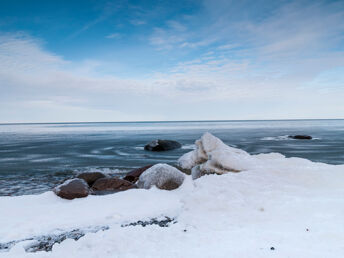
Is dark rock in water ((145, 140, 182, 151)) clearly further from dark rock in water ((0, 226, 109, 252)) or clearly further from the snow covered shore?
dark rock in water ((0, 226, 109, 252))

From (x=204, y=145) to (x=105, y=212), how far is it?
7.12m

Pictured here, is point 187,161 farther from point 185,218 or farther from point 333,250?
point 333,250

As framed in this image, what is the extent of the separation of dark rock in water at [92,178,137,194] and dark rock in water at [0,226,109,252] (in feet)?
11.8

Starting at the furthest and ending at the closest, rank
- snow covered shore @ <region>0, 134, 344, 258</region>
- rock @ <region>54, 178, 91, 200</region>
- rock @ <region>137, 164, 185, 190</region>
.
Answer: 1. rock @ <region>137, 164, 185, 190</region>
2. rock @ <region>54, 178, 91, 200</region>
3. snow covered shore @ <region>0, 134, 344, 258</region>

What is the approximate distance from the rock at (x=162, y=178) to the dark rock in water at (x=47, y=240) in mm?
3306

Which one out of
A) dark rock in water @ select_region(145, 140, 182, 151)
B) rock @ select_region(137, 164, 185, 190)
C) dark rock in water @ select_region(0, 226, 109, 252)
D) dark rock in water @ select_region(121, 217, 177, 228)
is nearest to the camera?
dark rock in water @ select_region(0, 226, 109, 252)

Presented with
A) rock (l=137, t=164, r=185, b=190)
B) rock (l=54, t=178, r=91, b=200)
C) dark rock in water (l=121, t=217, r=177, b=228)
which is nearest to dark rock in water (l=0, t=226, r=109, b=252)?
dark rock in water (l=121, t=217, r=177, b=228)

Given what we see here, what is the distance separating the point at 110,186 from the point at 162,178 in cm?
212

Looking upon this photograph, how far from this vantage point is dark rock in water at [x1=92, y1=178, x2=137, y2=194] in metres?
9.70

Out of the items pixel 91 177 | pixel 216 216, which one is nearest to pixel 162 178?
pixel 216 216

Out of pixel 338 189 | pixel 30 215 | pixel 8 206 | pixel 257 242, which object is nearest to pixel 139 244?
pixel 257 242

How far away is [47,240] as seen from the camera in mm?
5531

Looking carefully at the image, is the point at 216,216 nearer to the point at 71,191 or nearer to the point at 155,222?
the point at 155,222

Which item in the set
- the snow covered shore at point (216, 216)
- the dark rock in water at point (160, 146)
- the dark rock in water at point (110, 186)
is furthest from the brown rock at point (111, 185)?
the dark rock in water at point (160, 146)
